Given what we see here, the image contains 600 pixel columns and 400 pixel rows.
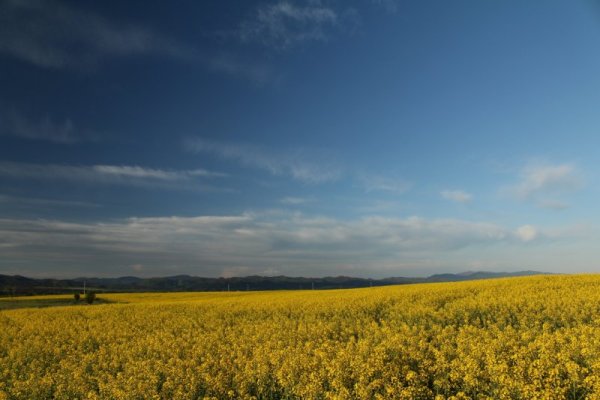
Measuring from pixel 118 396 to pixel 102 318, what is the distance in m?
19.3

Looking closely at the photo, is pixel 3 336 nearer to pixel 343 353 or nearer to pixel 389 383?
pixel 343 353

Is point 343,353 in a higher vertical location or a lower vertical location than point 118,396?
higher

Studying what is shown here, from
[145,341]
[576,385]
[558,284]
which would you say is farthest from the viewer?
[558,284]

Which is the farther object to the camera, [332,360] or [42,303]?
[42,303]

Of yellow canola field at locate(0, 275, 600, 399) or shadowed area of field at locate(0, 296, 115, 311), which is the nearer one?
yellow canola field at locate(0, 275, 600, 399)

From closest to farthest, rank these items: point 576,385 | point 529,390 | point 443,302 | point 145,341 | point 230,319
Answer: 1. point 529,390
2. point 576,385
3. point 145,341
4. point 230,319
5. point 443,302

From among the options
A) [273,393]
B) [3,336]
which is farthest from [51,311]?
[273,393]

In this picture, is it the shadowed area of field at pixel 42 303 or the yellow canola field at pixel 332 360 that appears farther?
the shadowed area of field at pixel 42 303

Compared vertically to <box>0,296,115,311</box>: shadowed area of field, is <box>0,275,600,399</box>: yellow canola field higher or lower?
higher

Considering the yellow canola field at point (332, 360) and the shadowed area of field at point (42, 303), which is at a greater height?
the yellow canola field at point (332, 360)

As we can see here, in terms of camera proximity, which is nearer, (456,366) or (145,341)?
(456,366)

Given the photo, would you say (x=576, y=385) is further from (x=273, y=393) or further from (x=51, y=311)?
(x=51, y=311)

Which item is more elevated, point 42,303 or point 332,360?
point 332,360

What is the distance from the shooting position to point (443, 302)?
87.4 feet
